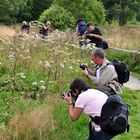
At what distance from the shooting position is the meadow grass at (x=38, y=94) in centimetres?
738

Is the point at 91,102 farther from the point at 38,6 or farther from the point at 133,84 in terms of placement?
the point at 38,6

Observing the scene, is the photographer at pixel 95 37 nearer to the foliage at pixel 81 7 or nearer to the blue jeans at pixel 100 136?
the blue jeans at pixel 100 136

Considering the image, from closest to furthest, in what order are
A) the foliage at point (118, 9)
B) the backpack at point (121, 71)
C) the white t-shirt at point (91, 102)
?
the white t-shirt at point (91, 102) < the backpack at point (121, 71) < the foliage at point (118, 9)

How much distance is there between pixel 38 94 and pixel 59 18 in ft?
76.2

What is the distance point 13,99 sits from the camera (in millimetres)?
8727

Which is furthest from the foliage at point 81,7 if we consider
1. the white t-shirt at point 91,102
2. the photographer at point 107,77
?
the white t-shirt at point 91,102

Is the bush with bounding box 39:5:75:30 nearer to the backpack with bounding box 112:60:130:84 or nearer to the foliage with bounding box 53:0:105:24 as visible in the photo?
the foliage with bounding box 53:0:105:24

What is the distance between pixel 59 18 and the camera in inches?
1270

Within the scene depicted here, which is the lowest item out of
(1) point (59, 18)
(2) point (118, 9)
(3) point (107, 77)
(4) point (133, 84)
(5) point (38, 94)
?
(4) point (133, 84)

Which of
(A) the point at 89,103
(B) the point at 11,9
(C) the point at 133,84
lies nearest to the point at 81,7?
(B) the point at 11,9

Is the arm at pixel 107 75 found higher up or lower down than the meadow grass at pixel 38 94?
higher up

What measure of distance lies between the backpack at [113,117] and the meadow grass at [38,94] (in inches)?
49.2

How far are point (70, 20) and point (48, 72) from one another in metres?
22.0

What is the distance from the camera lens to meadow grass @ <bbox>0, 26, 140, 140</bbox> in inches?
291
